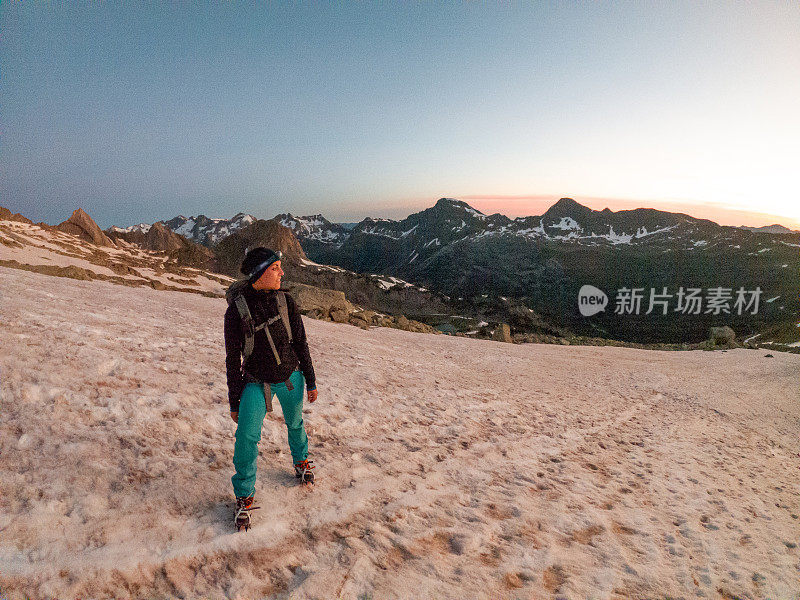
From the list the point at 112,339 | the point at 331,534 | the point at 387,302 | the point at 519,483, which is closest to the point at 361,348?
the point at 112,339

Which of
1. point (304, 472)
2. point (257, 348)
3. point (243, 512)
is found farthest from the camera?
point (304, 472)

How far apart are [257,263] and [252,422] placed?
1705 millimetres

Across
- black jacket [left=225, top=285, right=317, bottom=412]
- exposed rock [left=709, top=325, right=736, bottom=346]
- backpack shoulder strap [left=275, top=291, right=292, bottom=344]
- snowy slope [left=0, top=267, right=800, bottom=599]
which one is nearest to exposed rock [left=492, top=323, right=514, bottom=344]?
snowy slope [left=0, top=267, right=800, bottom=599]

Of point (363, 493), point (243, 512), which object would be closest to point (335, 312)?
point (363, 493)

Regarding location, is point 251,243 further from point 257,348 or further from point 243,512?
point 243,512

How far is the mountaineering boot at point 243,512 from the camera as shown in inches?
146

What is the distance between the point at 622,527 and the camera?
15.4 ft

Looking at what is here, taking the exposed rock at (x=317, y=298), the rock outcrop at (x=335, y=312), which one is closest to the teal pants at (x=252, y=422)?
the rock outcrop at (x=335, y=312)

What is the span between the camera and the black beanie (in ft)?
13.6

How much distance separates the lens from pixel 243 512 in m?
3.74

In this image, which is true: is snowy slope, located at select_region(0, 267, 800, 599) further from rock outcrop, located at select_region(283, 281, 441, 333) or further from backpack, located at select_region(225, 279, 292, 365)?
rock outcrop, located at select_region(283, 281, 441, 333)

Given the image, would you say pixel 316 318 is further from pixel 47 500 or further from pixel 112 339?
pixel 47 500

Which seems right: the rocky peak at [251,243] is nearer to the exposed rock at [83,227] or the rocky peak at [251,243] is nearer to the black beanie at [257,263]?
the exposed rock at [83,227]

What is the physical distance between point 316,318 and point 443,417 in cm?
1846
